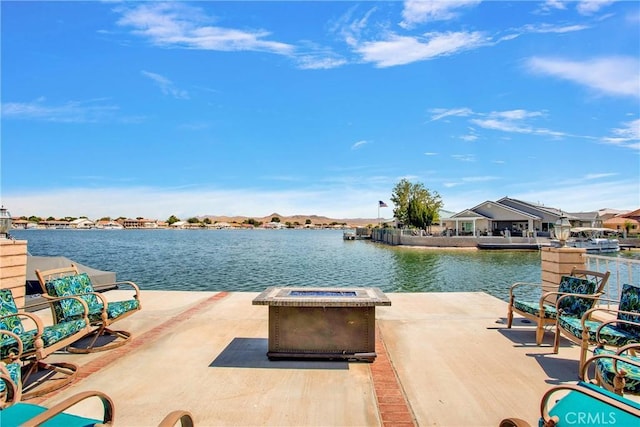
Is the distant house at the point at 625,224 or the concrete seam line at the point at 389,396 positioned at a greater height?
the distant house at the point at 625,224

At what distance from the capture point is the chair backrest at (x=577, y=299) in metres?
4.20

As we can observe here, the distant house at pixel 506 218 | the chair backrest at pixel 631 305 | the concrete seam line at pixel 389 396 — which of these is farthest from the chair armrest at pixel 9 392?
the distant house at pixel 506 218

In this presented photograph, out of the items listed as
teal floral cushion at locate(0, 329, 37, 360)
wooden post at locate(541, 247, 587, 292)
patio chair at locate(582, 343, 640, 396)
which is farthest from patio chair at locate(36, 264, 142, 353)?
wooden post at locate(541, 247, 587, 292)

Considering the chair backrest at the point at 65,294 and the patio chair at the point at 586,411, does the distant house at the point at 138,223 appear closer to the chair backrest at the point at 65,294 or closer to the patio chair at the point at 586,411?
the chair backrest at the point at 65,294

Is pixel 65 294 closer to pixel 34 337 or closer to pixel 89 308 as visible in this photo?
pixel 89 308

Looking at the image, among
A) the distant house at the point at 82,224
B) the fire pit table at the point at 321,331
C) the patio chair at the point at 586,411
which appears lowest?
the fire pit table at the point at 321,331

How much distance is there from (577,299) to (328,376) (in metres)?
3.20

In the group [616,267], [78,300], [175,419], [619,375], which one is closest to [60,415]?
[175,419]

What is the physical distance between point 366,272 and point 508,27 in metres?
14.0

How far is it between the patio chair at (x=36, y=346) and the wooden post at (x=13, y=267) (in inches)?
62.9

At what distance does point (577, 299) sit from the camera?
14.1ft

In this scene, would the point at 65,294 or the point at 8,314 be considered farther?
the point at 65,294

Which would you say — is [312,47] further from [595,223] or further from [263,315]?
[595,223]

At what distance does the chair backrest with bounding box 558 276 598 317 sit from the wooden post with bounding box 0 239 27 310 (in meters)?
6.99
